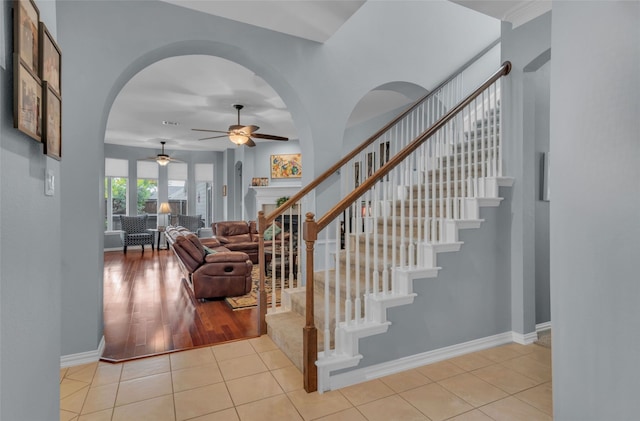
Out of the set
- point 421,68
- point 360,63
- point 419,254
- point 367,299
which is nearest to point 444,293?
point 419,254

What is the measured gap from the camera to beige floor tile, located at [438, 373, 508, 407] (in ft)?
7.30

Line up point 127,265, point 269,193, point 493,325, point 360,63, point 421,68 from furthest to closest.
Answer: point 269,193, point 127,265, point 421,68, point 360,63, point 493,325

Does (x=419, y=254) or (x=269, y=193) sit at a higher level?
(x=269, y=193)

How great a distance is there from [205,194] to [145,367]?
8.78 metres

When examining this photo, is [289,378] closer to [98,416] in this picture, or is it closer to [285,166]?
[98,416]

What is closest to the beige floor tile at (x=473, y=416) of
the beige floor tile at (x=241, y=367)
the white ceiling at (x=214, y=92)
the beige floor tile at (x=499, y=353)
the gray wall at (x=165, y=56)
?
the beige floor tile at (x=499, y=353)

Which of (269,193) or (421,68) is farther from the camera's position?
(269,193)

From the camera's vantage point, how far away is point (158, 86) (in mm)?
5219

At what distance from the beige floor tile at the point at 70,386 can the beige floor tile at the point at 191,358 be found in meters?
0.59

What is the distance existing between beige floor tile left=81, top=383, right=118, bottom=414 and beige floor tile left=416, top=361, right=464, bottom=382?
85.6 inches

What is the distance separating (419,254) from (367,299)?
59 cm

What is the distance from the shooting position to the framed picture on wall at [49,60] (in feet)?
4.31

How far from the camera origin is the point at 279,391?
7.50ft

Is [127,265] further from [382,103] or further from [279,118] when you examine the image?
[382,103]
